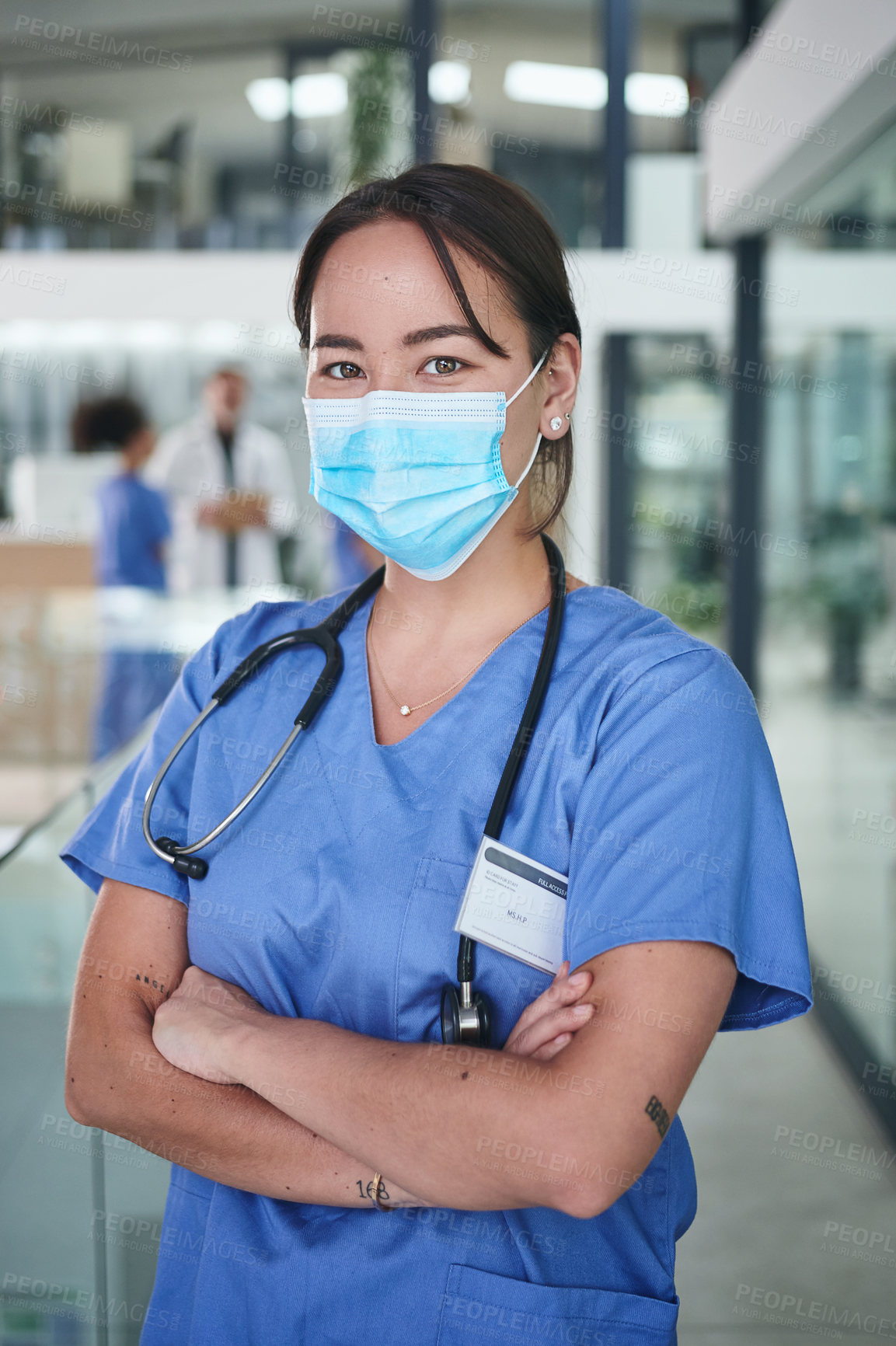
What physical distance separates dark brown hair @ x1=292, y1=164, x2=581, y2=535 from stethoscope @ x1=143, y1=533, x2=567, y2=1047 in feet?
0.77

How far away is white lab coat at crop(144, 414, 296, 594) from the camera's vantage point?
5234mm

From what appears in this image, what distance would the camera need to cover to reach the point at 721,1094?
273cm

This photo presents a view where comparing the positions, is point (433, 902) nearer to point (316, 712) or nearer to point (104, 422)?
point (316, 712)

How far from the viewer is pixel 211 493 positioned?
525 centimetres

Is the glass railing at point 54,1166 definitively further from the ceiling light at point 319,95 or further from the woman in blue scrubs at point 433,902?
the ceiling light at point 319,95

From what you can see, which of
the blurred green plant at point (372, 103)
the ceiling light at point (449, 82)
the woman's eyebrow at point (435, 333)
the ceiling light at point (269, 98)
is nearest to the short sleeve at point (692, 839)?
the woman's eyebrow at point (435, 333)

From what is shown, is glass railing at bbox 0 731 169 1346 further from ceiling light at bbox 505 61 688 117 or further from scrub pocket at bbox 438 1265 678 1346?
ceiling light at bbox 505 61 688 117

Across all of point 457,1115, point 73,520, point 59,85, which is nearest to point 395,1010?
point 457,1115

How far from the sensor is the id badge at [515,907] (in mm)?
937

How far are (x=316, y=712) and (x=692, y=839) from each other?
1.29 feet

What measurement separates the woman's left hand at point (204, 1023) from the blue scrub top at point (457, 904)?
3cm

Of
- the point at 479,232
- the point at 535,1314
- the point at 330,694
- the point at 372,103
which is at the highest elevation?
the point at 372,103

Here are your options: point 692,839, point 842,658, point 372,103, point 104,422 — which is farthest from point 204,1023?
point 372,103

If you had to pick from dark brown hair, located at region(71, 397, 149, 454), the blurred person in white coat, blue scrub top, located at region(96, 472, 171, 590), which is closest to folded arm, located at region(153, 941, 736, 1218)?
blue scrub top, located at region(96, 472, 171, 590)
